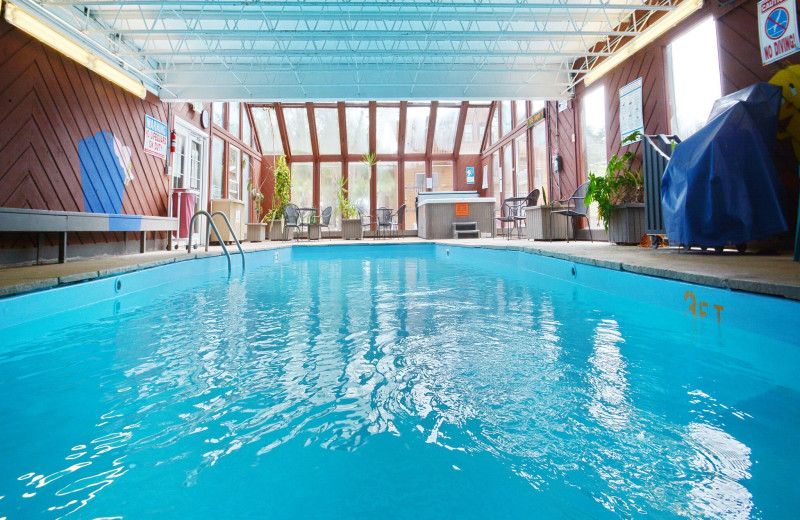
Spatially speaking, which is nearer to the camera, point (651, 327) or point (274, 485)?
point (274, 485)

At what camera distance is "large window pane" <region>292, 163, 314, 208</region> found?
12.6 metres

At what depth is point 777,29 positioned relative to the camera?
3693mm

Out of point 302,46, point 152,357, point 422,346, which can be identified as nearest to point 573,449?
point 422,346

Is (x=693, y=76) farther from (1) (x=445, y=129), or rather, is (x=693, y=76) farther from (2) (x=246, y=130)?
(2) (x=246, y=130)

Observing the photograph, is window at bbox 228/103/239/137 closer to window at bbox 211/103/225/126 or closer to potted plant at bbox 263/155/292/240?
window at bbox 211/103/225/126

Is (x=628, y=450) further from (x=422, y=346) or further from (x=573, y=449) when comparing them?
(x=422, y=346)

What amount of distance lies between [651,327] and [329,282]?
8.75 feet

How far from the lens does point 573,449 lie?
89 centimetres

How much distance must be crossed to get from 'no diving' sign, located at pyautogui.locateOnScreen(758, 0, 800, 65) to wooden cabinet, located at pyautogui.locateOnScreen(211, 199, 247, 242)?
26.0ft

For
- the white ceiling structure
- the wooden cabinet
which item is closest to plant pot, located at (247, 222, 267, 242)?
the wooden cabinet

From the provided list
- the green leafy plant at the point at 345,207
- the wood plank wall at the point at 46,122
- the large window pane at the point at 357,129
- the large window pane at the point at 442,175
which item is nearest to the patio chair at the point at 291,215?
the green leafy plant at the point at 345,207

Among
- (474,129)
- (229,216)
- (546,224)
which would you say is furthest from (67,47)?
(474,129)

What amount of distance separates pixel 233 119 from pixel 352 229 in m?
4.09

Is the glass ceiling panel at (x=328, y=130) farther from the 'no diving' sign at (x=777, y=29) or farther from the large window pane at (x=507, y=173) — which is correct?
the 'no diving' sign at (x=777, y=29)
